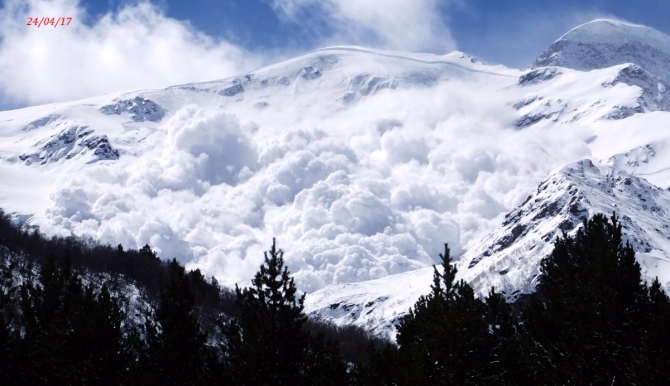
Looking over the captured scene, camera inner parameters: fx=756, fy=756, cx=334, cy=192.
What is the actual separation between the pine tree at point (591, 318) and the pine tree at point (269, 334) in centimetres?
1327

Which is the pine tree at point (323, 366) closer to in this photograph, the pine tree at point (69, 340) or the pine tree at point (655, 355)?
the pine tree at point (69, 340)

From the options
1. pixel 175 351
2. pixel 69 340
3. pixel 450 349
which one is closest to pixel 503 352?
pixel 450 349

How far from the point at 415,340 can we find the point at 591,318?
31.1 feet

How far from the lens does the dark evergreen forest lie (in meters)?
37.3

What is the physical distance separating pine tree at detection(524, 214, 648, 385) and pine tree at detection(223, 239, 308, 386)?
522 inches

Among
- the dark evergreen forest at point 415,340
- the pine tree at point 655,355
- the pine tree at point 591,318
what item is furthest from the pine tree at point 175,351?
the pine tree at point 655,355

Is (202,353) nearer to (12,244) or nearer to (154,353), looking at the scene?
(154,353)

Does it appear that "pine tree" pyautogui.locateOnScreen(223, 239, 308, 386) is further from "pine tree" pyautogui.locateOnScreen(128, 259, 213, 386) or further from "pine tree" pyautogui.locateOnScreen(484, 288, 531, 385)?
"pine tree" pyautogui.locateOnScreen(484, 288, 531, 385)

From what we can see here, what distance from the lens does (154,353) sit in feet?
154

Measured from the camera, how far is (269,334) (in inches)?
1656

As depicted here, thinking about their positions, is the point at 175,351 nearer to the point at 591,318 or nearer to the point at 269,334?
the point at 269,334

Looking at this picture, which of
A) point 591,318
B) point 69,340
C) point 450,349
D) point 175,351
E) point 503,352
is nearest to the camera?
point 450,349

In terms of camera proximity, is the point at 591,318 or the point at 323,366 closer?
the point at 591,318

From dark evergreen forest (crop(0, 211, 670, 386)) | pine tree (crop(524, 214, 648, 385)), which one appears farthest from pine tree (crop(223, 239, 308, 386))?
pine tree (crop(524, 214, 648, 385))
